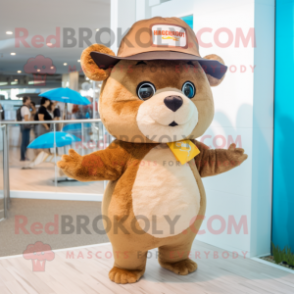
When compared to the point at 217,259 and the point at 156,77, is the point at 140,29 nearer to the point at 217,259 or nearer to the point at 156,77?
the point at 156,77

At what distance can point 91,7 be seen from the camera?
6168 mm

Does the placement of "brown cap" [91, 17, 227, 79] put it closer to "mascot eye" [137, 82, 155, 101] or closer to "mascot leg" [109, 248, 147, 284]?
"mascot eye" [137, 82, 155, 101]

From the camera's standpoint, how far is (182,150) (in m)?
1.82

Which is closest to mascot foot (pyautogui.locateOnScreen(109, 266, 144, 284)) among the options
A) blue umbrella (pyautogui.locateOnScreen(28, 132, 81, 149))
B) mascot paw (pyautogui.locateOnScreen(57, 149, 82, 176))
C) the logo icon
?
the logo icon

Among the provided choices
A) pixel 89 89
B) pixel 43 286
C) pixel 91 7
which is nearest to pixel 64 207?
pixel 43 286

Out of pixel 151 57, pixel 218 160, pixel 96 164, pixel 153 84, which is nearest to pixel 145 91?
pixel 153 84

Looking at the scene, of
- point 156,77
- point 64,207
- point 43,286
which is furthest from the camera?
point 64,207

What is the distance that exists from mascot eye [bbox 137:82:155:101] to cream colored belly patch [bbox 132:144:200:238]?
264mm

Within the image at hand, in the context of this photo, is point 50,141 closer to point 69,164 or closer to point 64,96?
point 64,96

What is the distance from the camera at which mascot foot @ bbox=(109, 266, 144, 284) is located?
75.6 inches

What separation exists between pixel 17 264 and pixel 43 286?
1.33 ft

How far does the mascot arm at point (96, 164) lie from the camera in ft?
5.66

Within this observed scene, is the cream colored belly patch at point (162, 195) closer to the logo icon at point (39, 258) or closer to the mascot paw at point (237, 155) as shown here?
the mascot paw at point (237, 155)

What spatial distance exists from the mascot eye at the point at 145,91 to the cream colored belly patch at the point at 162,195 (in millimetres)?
264
